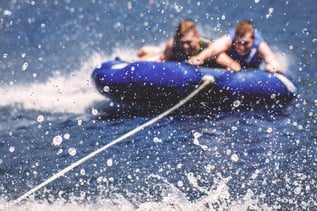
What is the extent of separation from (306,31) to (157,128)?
5.51 m

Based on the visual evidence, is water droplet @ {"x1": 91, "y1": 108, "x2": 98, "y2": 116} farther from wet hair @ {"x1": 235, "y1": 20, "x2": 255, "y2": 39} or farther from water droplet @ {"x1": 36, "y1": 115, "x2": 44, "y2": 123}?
wet hair @ {"x1": 235, "y1": 20, "x2": 255, "y2": 39}

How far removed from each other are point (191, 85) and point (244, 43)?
30.0 inches

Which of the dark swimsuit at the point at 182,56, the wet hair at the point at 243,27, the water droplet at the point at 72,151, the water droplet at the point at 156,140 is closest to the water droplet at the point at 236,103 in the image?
the dark swimsuit at the point at 182,56

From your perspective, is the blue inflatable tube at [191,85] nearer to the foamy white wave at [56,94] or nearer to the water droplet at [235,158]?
the foamy white wave at [56,94]

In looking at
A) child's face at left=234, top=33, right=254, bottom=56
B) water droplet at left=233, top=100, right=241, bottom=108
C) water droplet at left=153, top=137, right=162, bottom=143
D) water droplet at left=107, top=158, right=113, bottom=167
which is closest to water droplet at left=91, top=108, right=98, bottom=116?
water droplet at left=153, top=137, right=162, bottom=143

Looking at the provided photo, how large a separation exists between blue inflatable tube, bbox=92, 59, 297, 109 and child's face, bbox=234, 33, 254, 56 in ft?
0.78

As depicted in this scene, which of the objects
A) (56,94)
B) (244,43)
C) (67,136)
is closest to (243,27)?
(244,43)

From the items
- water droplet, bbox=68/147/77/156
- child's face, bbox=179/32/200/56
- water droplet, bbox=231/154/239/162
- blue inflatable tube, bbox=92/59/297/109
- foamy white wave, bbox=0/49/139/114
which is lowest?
foamy white wave, bbox=0/49/139/114

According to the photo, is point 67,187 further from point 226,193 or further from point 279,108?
point 279,108

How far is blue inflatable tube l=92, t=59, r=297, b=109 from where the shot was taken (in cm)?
595

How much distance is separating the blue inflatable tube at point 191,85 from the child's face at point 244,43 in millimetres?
237

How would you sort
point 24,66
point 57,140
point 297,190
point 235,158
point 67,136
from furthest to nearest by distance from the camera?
point 24,66
point 67,136
point 57,140
point 235,158
point 297,190

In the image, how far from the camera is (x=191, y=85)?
5961 mm

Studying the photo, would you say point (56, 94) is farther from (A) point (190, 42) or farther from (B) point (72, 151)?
(B) point (72, 151)
